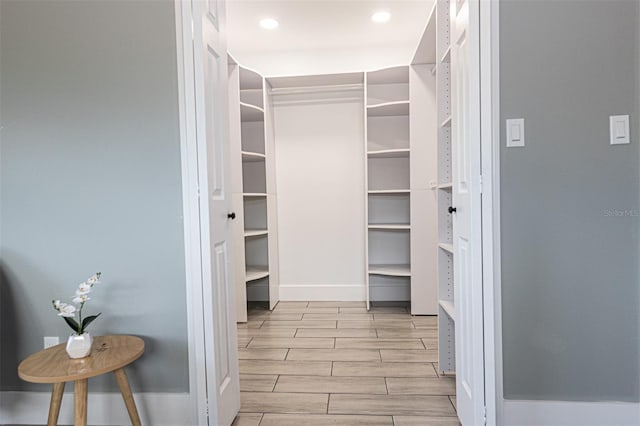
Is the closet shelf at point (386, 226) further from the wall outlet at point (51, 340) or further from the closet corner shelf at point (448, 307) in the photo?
the wall outlet at point (51, 340)

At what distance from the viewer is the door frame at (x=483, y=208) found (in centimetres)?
144

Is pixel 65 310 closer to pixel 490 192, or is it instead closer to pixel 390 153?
pixel 490 192

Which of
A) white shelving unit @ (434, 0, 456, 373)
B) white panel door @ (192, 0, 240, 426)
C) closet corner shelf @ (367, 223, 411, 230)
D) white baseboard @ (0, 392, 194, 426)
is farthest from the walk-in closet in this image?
white baseboard @ (0, 392, 194, 426)

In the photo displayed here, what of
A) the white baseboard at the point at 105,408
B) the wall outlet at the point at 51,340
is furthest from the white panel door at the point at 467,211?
the wall outlet at the point at 51,340

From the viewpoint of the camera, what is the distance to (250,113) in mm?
3371

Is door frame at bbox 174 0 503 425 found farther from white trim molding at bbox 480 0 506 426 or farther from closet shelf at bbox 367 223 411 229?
closet shelf at bbox 367 223 411 229

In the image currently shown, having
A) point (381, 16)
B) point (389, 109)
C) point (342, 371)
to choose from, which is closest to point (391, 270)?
point (342, 371)

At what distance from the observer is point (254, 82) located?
3.36 m

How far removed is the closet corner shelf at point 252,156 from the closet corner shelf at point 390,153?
96 centimetres

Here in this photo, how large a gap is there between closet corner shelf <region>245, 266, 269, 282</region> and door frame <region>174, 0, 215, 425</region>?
160cm

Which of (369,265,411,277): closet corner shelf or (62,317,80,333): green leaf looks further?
(369,265,411,277): closet corner shelf

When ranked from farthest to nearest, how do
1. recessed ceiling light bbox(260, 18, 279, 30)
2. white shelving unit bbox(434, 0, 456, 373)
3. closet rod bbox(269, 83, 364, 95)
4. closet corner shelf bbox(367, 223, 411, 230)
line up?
closet rod bbox(269, 83, 364, 95) → closet corner shelf bbox(367, 223, 411, 230) → recessed ceiling light bbox(260, 18, 279, 30) → white shelving unit bbox(434, 0, 456, 373)

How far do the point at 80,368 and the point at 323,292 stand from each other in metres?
2.62

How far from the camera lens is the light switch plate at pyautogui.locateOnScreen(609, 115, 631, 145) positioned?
4.75 feet
